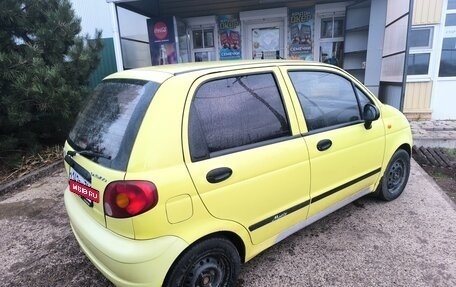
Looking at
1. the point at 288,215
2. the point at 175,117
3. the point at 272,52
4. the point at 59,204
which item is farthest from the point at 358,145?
the point at 272,52

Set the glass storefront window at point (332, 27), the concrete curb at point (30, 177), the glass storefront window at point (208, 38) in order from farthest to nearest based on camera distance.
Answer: the glass storefront window at point (208, 38) → the glass storefront window at point (332, 27) → the concrete curb at point (30, 177)

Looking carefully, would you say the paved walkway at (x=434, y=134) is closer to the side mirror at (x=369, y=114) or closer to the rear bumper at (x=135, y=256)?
the side mirror at (x=369, y=114)

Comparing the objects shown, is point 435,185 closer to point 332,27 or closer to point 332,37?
point 332,37

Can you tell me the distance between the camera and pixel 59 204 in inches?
155

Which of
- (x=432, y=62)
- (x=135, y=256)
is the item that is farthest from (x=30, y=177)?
(x=432, y=62)

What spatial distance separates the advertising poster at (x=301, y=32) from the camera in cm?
833

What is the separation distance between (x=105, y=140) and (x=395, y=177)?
10.4ft

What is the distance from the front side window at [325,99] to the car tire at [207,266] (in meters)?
1.17

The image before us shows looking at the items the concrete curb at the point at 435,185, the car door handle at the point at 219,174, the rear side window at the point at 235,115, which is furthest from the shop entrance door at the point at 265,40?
the car door handle at the point at 219,174

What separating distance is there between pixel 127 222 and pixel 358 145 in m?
2.14

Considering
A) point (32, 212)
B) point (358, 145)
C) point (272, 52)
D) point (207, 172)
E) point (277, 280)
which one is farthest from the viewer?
point (272, 52)

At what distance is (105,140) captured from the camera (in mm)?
2033

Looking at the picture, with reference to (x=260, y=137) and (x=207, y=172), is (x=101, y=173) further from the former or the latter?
(x=260, y=137)

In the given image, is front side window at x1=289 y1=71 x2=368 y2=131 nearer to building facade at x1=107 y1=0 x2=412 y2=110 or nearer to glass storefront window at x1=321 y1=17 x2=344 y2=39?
building facade at x1=107 y1=0 x2=412 y2=110
